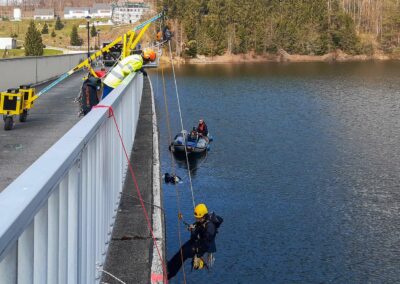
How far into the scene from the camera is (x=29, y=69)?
118 feet

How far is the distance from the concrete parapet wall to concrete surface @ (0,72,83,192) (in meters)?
2.07

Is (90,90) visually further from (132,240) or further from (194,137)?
(194,137)

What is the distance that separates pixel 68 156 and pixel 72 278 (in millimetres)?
1016

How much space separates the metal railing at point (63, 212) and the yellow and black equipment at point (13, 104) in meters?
12.1

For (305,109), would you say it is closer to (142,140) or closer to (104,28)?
(142,140)

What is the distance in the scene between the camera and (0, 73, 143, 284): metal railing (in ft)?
9.27

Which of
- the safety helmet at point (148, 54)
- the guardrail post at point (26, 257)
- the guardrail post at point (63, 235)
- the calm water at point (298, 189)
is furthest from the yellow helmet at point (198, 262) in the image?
the guardrail post at point (26, 257)

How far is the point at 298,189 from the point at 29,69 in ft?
56.8

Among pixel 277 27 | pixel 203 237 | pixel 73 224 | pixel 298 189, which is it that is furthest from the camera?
pixel 277 27

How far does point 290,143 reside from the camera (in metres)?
41.8

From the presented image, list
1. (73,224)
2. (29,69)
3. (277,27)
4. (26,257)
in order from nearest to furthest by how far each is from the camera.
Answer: (26,257) < (73,224) < (29,69) < (277,27)

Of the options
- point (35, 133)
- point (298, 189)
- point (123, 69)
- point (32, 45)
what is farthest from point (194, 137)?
point (32, 45)

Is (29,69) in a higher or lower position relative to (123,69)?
lower

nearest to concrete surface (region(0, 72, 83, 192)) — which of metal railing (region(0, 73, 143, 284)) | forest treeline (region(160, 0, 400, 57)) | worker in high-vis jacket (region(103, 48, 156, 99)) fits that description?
worker in high-vis jacket (region(103, 48, 156, 99))
